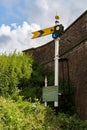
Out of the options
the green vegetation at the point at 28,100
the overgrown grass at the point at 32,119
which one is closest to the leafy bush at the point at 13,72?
the green vegetation at the point at 28,100

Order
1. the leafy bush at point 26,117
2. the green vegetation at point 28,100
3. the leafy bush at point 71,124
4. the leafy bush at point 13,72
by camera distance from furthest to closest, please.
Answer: the leafy bush at point 13,72, the leafy bush at point 71,124, the green vegetation at point 28,100, the leafy bush at point 26,117

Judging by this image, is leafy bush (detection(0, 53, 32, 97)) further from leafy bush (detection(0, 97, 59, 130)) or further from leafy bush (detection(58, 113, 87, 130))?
leafy bush (detection(58, 113, 87, 130))

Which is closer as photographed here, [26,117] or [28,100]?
[26,117]

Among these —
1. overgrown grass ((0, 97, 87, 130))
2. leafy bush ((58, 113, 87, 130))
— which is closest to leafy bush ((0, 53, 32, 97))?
overgrown grass ((0, 97, 87, 130))

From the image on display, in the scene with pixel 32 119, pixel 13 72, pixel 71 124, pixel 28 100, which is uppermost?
pixel 13 72

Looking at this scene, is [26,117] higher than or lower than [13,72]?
lower

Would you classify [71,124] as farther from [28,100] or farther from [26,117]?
[28,100]

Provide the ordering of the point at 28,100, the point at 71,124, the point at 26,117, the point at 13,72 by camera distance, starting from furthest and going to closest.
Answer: the point at 13,72
the point at 28,100
the point at 71,124
the point at 26,117

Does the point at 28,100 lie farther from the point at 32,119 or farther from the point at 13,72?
the point at 32,119

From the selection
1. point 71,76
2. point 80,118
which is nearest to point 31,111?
point 80,118

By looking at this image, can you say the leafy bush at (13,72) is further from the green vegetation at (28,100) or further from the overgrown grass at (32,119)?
the overgrown grass at (32,119)

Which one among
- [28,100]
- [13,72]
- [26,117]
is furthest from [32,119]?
[13,72]

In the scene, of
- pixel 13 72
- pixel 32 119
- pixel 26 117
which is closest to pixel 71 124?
pixel 32 119

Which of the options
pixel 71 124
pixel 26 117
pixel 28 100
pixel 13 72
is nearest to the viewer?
pixel 26 117
